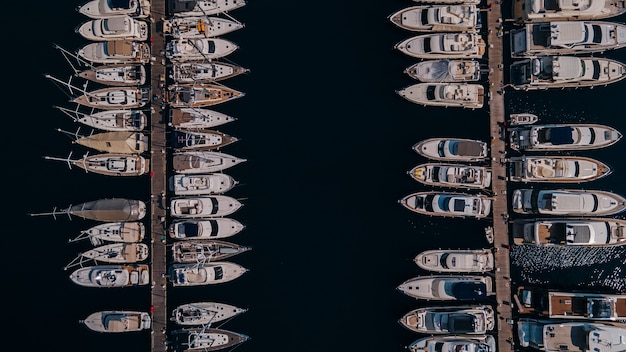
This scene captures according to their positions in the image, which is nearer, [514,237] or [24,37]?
[514,237]

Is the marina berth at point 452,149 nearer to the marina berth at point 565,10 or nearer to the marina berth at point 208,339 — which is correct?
the marina berth at point 565,10

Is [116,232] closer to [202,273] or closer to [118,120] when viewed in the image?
A: [202,273]

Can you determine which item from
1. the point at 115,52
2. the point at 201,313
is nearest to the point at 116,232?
the point at 201,313

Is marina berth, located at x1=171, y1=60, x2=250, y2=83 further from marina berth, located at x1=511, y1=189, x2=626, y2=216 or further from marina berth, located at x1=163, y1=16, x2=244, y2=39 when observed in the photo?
marina berth, located at x1=511, y1=189, x2=626, y2=216

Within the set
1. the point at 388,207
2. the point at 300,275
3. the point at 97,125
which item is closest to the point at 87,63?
the point at 97,125

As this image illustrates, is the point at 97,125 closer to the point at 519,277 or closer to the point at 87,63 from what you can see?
the point at 87,63
